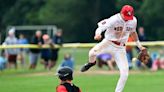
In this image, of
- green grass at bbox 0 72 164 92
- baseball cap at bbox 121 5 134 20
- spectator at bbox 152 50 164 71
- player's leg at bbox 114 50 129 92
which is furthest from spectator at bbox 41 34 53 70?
baseball cap at bbox 121 5 134 20

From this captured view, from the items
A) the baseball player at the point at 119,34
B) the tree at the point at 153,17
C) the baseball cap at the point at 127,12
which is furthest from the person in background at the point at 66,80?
the tree at the point at 153,17

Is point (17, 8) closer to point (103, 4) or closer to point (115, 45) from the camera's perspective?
point (103, 4)

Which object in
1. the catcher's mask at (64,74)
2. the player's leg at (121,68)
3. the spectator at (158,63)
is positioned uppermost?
the catcher's mask at (64,74)

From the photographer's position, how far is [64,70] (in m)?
9.26

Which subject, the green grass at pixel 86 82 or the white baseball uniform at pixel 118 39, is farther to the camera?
the green grass at pixel 86 82

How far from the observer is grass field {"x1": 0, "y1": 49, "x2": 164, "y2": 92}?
59.0 feet

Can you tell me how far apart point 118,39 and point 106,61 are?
41.5 ft

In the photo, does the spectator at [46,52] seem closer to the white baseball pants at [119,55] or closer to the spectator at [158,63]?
A: the spectator at [158,63]

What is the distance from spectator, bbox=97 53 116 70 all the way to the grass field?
0.90 meters

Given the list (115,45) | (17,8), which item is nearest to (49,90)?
(115,45)

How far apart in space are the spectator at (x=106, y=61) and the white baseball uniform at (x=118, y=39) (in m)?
11.8

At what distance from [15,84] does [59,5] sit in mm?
49175

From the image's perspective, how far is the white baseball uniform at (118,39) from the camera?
45.2 feet

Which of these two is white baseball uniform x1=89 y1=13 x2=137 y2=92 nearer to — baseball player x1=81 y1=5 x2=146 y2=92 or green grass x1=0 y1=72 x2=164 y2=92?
baseball player x1=81 y1=5 x2=146 y2=92
